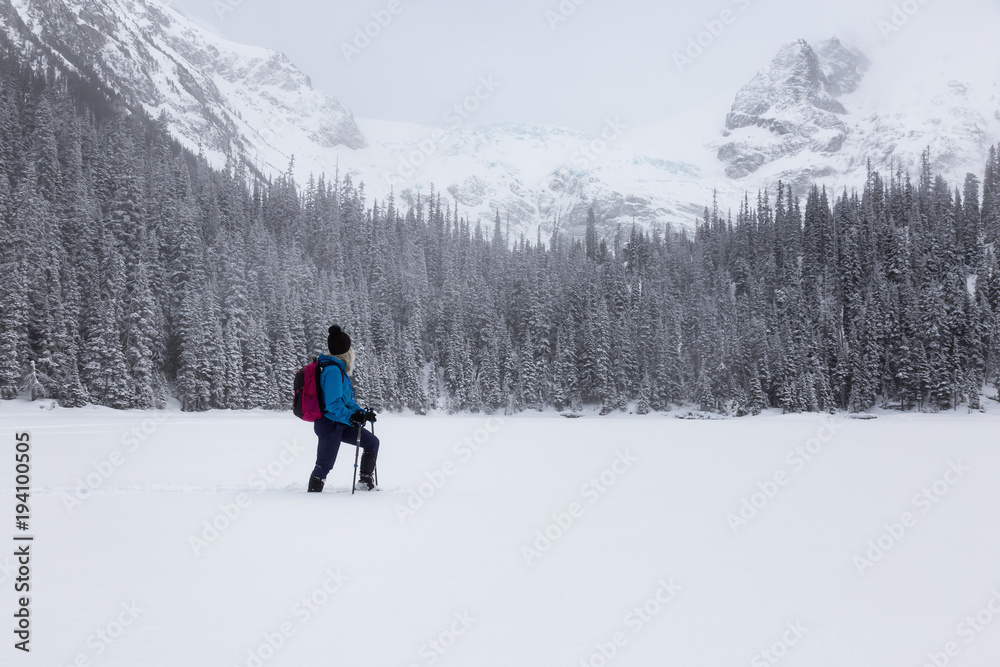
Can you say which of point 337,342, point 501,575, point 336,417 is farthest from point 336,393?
point 501,575

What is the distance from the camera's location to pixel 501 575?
446cm

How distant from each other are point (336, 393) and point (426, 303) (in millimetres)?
84014

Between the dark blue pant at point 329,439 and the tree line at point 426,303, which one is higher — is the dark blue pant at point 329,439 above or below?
below

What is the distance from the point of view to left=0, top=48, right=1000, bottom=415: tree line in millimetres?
53719

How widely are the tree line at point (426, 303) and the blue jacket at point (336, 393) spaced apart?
49809 millimetres

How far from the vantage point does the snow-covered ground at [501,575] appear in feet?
10.5

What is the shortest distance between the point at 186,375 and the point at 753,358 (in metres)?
67.4

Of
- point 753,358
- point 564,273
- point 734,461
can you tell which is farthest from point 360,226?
point 734,461

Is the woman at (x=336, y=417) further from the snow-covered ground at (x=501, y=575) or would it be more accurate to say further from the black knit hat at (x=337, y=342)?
the snow-covered ground at (x=501, y=575)

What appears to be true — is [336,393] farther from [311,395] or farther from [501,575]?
[501,575]

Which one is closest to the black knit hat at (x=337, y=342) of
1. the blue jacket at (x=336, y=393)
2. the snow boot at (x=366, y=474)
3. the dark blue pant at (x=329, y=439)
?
the blue jacket at (x=336, y=393)

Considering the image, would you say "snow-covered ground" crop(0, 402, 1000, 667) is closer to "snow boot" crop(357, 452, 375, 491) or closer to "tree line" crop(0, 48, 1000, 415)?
"snow boot" crop(357, 452, 375, 491)

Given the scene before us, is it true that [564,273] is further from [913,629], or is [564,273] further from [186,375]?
[913,629]

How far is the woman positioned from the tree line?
1954 inches
